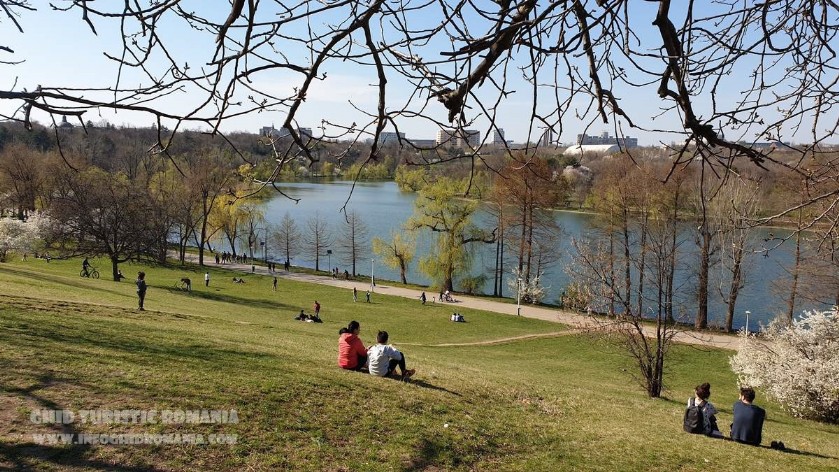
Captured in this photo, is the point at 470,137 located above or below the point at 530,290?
above

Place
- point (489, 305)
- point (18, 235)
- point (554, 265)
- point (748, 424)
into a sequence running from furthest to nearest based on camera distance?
point (554, 265)
point (18, 235)
point (489, 305)
point (748, 424)

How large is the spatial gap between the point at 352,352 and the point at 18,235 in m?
32.9

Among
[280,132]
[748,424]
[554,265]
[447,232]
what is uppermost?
[280,132]

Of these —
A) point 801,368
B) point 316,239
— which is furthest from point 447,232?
point 801,368

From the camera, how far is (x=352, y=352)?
8.05 m

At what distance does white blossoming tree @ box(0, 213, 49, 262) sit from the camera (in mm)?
31955

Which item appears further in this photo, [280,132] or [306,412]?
[306,412]

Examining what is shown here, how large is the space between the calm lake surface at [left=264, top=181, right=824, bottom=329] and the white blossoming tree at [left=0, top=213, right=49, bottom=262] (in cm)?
1339

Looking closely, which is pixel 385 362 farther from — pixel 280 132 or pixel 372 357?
pixel 280 132

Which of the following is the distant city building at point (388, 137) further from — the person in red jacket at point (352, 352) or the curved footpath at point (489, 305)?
the curved footpath at point (489, 305)

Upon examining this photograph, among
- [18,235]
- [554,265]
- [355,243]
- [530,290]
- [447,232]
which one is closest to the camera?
[530,290]

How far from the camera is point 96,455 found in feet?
13.9

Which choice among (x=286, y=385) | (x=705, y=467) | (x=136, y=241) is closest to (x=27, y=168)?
(x=136, y=241)

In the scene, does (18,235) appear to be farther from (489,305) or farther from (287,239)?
(489,305)
